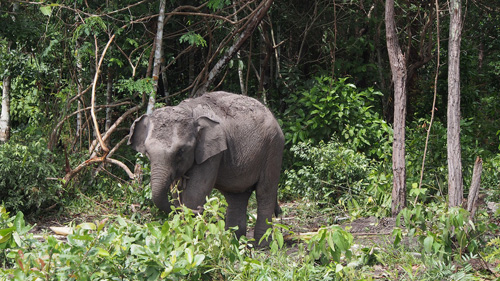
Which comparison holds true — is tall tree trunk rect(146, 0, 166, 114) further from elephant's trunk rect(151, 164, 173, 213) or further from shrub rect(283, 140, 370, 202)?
elephant's trunk rect(151, 164, 173, 213)

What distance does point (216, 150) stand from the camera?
6.58 m

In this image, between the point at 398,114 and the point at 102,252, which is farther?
the point at 398,114

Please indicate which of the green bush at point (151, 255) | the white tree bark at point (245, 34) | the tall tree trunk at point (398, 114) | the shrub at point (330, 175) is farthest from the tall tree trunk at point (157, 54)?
the green bush at point (151, 255)

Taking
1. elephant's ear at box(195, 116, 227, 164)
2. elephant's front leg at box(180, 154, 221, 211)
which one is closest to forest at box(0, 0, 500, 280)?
elephant's front leg at box(180, 154, 221, 211)

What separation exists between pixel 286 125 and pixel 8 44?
14.7ft

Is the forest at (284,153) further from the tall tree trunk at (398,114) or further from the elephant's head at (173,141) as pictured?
the elephant's head at (173,141)

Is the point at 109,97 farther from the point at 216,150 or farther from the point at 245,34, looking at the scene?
the point at 216,150

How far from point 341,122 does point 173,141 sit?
14.3ft

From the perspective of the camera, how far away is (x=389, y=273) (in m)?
5.59

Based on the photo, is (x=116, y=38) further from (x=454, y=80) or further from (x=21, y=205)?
(x=454, y=80)

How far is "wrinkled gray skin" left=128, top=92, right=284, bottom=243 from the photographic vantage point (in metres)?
6.40

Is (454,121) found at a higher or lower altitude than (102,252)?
higher

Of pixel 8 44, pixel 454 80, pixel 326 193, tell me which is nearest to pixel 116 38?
pixel 8 44

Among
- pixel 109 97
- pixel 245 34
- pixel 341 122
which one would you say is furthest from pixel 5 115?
pixel 341 122
